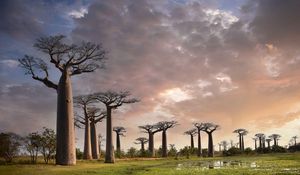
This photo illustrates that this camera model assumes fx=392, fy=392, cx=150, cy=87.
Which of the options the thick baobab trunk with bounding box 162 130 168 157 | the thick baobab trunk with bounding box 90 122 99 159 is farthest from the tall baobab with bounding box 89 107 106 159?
the thick baobab trunk with bounding box 162 130 168 157

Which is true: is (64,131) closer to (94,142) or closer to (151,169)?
(151,169)

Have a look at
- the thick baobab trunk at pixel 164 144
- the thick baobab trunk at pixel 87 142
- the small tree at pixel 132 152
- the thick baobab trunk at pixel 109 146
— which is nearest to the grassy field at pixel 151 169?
the thick baobab trunk at pixel 109 146

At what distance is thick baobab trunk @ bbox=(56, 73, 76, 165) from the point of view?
31.7m

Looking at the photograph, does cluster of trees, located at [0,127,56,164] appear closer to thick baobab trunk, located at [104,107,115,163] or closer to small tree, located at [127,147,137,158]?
thick baobab trunk, located at [104,107,115,163]

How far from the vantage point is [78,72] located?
3547 centimetres

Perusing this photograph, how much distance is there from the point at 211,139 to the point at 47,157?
50804 millimetres

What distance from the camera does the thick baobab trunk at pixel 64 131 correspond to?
104 ft

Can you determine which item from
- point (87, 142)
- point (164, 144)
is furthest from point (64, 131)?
point (164, 144)

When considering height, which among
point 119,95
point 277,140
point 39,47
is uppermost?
point 39,47

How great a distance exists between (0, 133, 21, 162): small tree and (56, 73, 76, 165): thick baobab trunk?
9379mm

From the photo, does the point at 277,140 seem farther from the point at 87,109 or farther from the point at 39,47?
the point at 39,47

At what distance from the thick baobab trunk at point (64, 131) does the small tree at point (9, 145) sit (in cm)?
938

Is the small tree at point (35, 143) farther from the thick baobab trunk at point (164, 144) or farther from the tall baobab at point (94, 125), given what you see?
the thick baobab trunk at point (164, 144)

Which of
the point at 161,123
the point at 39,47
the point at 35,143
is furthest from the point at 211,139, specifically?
the point at 39,47
